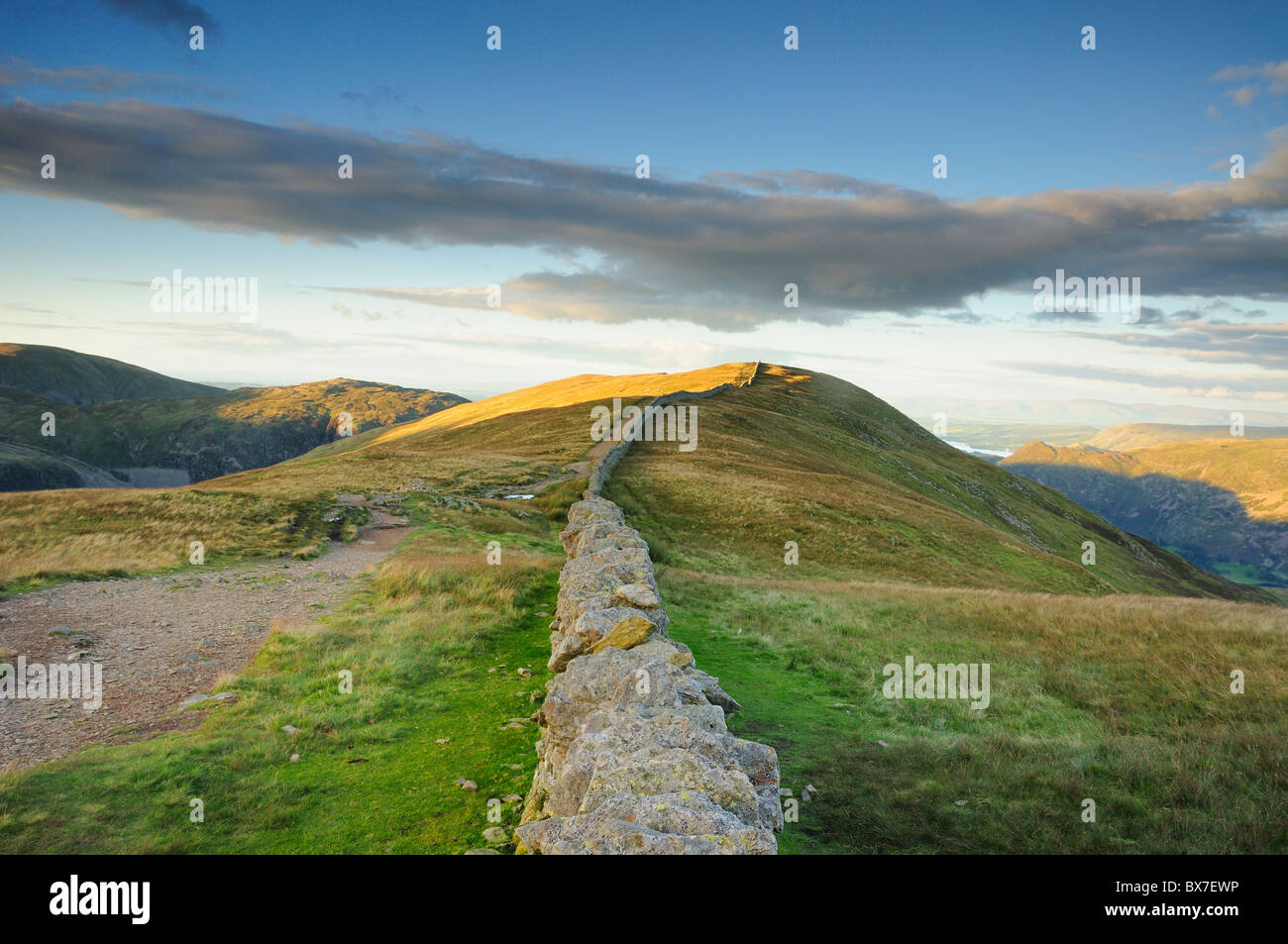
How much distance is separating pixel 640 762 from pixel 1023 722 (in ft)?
30.5

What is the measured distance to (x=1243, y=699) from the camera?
39.9ft

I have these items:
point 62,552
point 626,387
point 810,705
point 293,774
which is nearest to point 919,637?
point 810,705

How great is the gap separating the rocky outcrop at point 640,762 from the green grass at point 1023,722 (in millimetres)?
2058

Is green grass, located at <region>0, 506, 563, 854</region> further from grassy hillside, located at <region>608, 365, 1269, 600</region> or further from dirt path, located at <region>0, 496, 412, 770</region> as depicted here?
grassy hillside, located at <region>608, 365, 1269, 600</region>

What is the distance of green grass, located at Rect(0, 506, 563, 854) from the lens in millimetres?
7895

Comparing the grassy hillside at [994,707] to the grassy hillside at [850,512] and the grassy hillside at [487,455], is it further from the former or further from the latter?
the grassy hillside at [487,455]

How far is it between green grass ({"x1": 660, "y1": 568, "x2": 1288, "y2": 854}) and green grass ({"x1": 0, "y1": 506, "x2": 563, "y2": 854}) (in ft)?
14.5

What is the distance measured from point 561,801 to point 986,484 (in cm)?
8419

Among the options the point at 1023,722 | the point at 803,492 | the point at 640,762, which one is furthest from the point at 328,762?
the point at 803,492

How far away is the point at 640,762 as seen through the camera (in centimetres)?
640

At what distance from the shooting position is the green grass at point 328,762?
7895 mm

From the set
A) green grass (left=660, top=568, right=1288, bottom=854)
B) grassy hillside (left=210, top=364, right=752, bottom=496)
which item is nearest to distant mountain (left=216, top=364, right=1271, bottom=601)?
grassy hillside (left=210, top=364, right=752, bottom=496)

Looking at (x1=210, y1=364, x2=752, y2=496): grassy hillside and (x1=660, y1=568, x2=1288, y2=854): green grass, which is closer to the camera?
(x1=660, y1=568, x2=1288, y2=854): green grass

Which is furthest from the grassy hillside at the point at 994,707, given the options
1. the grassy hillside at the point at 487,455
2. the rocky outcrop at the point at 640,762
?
the grassy hillside at the point at 487,455
